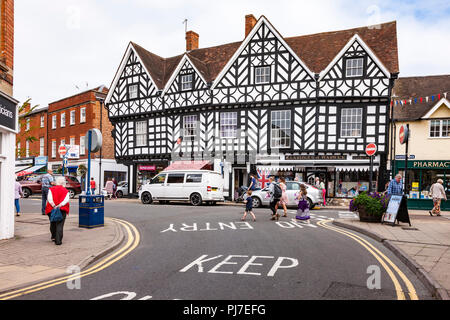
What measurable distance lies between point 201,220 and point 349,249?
20.1ft

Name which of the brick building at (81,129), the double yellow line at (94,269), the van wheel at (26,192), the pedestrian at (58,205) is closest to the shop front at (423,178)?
the double yellow line at (94,269)

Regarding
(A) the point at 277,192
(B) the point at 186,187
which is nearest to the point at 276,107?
(B) the point at 186,187

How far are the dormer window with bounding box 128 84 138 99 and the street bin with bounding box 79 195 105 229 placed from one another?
18790mm

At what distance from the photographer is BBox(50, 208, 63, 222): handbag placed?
27.9 ft

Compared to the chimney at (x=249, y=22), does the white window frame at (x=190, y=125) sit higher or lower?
lower

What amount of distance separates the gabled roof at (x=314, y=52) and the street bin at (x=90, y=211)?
54.3ft

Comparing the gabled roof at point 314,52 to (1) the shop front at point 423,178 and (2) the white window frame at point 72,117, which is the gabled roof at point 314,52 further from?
(2) the white window frame at point 72,117

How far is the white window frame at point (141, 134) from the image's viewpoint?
28266 millimetres

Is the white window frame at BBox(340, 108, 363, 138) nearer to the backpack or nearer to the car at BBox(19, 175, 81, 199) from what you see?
the backpack

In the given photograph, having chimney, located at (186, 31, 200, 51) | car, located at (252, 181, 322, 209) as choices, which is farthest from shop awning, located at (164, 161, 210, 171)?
chimney, located at (186, 31, 200, 51)

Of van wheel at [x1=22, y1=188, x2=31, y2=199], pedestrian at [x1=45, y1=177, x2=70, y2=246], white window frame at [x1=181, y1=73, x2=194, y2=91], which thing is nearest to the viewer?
pedestrian at [x1=45, y1=177, x2=70, y2=246]

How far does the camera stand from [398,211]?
11656mm

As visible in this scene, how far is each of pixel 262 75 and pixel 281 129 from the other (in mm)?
3874

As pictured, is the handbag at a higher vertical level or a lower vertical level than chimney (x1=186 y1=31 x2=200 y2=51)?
lower
